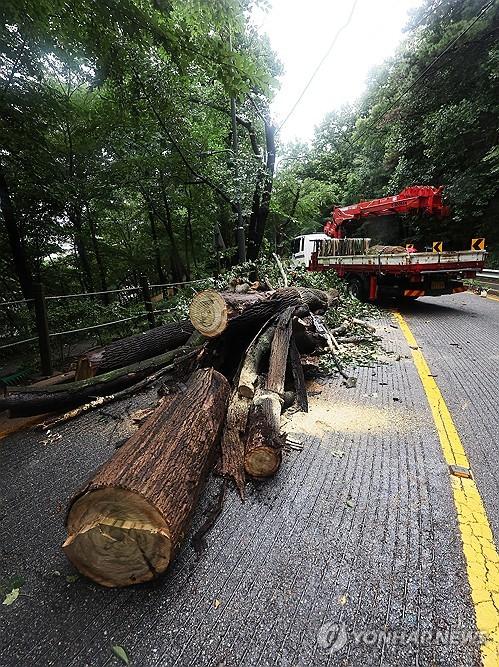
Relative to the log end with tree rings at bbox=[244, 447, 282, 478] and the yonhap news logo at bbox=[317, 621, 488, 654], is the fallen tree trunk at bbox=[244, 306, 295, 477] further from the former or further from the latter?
the yonhap news logo at bbox=[317, 621, 488, 654]

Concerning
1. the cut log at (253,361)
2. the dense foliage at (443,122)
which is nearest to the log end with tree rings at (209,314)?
the cut log at (253,361)

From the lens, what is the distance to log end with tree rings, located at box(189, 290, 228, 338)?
4176 mm

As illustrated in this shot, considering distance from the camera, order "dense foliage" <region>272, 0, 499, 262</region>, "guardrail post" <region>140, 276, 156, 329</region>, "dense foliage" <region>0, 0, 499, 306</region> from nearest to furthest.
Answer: "dense foliage" <region>0, 0, 499, 306</region>
"guardrail post" <region>140, 276, 156, 329</region>
"dense foliage" <region>272, 0, 499, 262</region>

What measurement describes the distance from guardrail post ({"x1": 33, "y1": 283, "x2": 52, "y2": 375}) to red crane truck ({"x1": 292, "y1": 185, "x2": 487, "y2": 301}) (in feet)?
24.0

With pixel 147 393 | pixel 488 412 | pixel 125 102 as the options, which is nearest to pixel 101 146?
pixel 125 102

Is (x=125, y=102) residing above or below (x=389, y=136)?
below

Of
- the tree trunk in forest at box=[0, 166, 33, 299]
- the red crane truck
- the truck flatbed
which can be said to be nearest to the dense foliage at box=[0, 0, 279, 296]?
the tree trunk in forest at box=[0, 166, 33, 299]

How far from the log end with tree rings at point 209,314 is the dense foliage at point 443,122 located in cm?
1067

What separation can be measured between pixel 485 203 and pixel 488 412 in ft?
44.0

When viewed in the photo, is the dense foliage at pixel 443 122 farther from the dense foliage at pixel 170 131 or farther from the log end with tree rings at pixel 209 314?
the log end with tree rings at pixel 209 314

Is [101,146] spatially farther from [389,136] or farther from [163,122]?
[389,136]

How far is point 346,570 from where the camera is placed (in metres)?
1.86

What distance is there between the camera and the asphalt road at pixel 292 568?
152cm

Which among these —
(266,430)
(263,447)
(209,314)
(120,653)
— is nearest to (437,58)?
(209,314)
